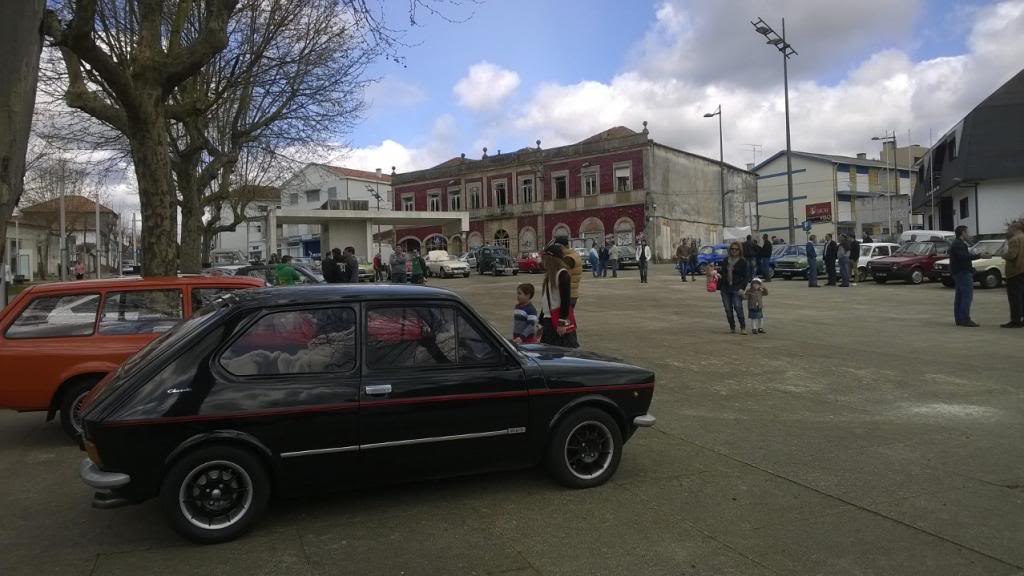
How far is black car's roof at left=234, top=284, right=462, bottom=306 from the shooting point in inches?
171

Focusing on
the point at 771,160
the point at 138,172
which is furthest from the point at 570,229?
the point at 138,172

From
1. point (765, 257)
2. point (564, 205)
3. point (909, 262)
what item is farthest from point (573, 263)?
point (564, 205)

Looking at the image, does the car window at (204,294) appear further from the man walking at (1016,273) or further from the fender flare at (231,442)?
the man walking at (1016,273)

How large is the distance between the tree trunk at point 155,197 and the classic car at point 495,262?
26149 millimetres

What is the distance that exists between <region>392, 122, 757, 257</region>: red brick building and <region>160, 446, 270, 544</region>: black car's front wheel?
4416cm

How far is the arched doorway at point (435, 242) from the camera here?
59031 millimetres

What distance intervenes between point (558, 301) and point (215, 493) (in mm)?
4422

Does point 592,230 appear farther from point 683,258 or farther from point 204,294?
point 204,294

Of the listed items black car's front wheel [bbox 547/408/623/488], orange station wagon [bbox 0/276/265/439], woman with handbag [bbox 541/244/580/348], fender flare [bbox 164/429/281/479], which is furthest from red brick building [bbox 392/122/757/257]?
fender flare [bbox 164/429/281/479]

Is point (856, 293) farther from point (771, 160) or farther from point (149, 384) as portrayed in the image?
point (771, 160)

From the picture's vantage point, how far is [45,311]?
6.41 meters

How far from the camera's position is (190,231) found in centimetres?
2342

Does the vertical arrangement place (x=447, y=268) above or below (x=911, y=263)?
above

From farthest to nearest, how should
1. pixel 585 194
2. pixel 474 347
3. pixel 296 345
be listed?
pixel 585 194 → pixel 474 347 → pixel 296 345
